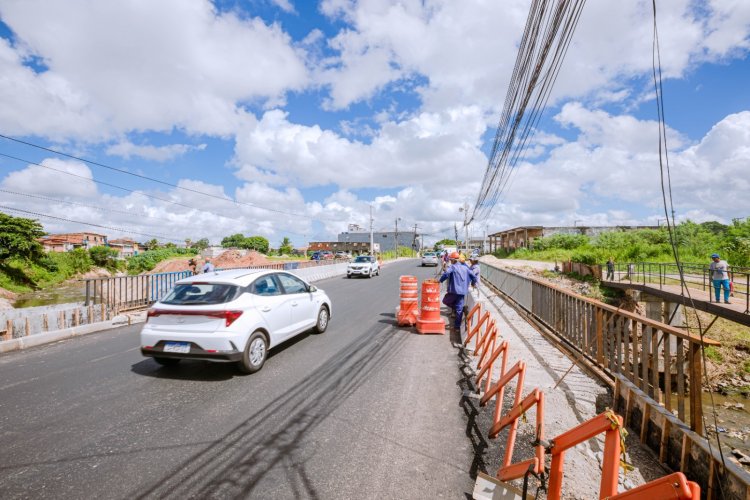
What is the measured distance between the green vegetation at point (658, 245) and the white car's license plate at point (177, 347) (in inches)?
1260

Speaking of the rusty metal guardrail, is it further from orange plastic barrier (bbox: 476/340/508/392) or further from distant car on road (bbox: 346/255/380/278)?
distant car on road (bbox: 346/255/380/278)

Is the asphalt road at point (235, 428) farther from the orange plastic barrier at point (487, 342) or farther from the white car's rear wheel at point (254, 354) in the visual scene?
the orange plastic barrier at point (487, 342)

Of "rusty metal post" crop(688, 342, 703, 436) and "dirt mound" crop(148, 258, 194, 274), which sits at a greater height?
"rusty metal post" crop(688, 342, 703, 436)

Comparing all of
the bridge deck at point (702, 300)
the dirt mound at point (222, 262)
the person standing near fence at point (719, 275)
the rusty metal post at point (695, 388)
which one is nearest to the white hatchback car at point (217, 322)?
the rusty metal post at point (695, 388)

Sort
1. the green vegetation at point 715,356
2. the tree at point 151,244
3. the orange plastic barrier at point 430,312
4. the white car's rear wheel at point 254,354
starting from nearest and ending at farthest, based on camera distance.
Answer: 1. the white car's rear wheel at point 254,354
2. the orange plastic barrier at point 430,312
3. the green vegetation at point 715,356
4. the tree at point 151,244

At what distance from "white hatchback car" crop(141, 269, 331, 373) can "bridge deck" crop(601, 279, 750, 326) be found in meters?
7.91

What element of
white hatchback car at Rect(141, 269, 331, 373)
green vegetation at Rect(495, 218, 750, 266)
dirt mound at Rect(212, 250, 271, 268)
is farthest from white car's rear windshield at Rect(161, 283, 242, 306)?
dirt mound at Rect(212, 250, 271, 268)

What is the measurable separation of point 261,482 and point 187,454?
899 mm

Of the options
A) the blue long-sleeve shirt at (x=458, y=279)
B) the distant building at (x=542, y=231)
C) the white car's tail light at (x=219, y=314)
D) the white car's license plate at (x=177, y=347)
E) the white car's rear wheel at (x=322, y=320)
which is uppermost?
the distant building at (x=542, y=231)

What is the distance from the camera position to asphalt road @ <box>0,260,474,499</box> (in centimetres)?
303

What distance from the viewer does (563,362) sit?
6098mm

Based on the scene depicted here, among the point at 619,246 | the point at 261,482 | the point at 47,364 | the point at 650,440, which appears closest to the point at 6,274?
the point at 47,364

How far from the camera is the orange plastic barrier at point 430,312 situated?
843cm

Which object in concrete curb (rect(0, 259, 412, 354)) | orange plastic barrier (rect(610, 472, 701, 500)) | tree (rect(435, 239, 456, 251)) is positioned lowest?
concrete curb (rect(0, 259, 412, 354))
